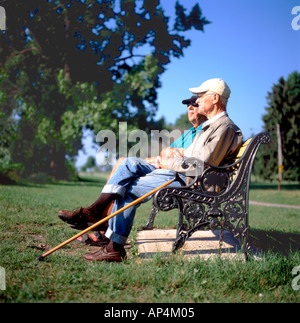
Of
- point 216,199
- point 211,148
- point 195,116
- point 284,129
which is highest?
point 284,129

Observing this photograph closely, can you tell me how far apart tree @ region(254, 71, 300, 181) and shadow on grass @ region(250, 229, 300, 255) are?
26.6 metres

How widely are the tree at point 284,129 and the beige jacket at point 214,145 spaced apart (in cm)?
2847

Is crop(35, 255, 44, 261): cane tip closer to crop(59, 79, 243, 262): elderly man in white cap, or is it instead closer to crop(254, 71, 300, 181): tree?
crop(59, 79, 243, 262): elderly man in white cap

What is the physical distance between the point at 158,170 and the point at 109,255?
100 cm

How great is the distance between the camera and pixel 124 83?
734 inches

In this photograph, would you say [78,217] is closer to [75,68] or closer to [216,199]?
[216,199]

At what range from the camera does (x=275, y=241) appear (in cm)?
420

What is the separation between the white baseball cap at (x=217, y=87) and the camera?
320cm

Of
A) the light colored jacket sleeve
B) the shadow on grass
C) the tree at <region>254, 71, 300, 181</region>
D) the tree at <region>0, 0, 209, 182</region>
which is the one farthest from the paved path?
the tree at <region>254, 71, 300, 181</region>

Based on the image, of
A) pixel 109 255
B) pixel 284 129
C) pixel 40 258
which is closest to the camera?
pixel 40 258

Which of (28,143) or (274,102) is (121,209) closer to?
(28,143)

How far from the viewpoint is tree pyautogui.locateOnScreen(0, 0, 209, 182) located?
1678 cm

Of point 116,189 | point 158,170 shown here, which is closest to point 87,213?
point 116,189

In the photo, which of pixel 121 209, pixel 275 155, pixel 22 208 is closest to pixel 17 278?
pixel 121 209
